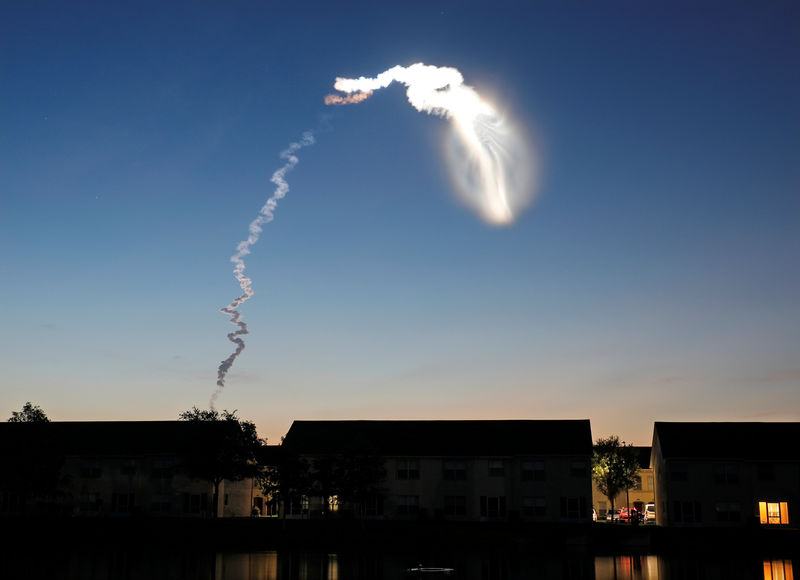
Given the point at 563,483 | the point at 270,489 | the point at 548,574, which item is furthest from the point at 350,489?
the point at 548,574

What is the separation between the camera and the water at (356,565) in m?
34.3

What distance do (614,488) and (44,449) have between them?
192ft

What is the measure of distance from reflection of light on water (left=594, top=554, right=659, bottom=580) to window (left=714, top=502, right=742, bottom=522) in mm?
26460

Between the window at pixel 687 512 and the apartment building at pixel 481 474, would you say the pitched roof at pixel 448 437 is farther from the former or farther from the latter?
the window at pixel 687 512

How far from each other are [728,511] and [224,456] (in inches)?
1663

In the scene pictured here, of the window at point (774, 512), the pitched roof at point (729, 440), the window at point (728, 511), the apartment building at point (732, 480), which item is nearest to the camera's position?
the window at point (774, 512)

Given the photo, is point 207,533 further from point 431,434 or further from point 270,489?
point 431,434

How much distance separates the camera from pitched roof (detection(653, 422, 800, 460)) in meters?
70.7

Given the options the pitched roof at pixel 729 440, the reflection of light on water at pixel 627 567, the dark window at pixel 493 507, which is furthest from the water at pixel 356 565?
the pitched roof at pixel 729 440

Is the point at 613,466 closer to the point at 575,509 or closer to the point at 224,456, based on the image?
the point at 575,509

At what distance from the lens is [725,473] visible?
70375 millimetres

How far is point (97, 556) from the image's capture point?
42.6m

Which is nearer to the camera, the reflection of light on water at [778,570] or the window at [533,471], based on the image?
the reflection of light on water at [778,570]

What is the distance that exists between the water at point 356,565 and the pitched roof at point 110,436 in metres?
23.0
